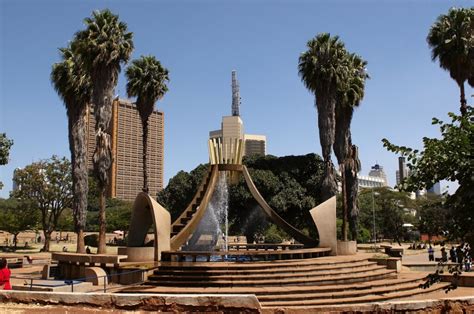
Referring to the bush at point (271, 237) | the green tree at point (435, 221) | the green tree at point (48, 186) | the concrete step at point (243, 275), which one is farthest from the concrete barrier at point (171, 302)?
the green tree at point (48, 186)

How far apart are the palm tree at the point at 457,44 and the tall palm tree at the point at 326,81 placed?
6.18 m

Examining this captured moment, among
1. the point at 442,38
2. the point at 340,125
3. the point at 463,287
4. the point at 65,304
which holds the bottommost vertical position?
the point at 463,287

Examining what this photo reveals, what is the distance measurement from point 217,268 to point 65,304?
9.04 m

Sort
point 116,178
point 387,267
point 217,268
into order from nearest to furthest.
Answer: point 217,268 < point 387,267 < point 116,178

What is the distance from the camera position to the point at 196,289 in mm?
14430

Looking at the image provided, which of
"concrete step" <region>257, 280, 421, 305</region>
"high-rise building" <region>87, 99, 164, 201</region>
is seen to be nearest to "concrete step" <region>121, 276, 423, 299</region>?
"concrete step" <region>257, 280, 421, 305</region>

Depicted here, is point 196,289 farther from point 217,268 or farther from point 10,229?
point 10,229

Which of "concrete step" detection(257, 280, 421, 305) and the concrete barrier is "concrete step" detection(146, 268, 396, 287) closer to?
"concrete step" detection(257, 280, 421, 305)

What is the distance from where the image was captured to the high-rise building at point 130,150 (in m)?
127

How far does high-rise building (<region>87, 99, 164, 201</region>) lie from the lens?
126625mm

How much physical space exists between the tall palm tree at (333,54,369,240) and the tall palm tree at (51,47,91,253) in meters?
17.2

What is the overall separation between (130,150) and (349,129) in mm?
105801

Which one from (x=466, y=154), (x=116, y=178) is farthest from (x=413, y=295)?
(x=116, y=178)

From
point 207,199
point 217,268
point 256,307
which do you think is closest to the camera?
point 256,307
